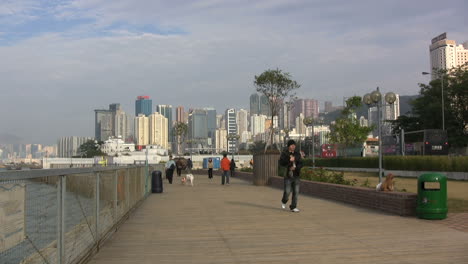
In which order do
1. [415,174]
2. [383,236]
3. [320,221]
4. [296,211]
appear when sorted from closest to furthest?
[383,236] < [320,221] < [296,211] < [415,174]

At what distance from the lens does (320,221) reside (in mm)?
10445

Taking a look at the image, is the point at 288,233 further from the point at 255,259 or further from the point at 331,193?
the point at 331,193

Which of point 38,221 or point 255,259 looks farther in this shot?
point 255,259

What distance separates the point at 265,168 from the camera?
25.3 meters

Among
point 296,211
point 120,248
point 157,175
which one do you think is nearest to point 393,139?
point 157,175

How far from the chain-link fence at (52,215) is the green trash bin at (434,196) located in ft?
20.0

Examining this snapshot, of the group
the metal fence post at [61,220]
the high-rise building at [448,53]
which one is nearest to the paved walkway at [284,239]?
the metal fence post at [61,220]

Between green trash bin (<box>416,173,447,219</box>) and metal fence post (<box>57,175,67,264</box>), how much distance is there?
A: 711 cm

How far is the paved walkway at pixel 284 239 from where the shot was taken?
677 centimetres

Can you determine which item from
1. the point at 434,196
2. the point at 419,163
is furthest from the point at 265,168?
the point at 434,196

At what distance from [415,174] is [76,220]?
3105cm

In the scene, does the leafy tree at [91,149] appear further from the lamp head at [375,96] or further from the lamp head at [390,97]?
the lamp head at [375,96]

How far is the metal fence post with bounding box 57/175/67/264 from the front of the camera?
16.7 ft

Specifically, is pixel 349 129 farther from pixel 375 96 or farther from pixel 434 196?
pixel 434 196
